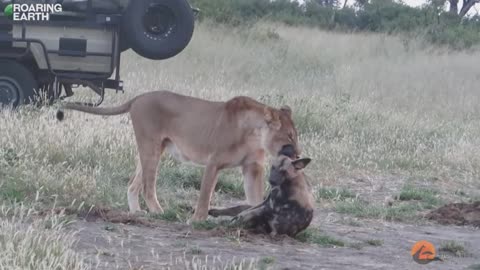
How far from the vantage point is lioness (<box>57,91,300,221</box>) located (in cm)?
738

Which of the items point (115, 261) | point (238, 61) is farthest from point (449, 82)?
point (115, 261)

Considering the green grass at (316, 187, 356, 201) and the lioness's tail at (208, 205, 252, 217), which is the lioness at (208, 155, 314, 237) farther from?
the green grass at (316, 187, 356, 201)

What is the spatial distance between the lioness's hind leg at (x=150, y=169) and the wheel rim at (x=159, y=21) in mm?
5609

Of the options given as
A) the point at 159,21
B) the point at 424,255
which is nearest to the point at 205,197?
the point at 424,255

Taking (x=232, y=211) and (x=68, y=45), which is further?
(x=68, y=45)

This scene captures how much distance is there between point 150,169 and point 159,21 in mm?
5935

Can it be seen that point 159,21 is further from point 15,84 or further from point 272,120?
point 272,120

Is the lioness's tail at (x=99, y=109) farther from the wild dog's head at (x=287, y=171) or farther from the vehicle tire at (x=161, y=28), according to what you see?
the vehicle tire at (x=161, y=28)

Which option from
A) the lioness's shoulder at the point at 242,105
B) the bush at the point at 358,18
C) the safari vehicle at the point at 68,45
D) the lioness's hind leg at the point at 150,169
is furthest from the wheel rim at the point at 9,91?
the bush at the point at 358,18

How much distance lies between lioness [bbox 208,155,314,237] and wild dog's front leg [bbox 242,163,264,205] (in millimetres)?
614

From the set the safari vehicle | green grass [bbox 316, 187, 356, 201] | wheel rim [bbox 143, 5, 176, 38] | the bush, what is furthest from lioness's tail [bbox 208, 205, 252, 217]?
the bush

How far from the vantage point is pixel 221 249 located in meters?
6.25

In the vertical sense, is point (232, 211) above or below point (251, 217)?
below

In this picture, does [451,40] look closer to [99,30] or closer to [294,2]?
[294,2]
